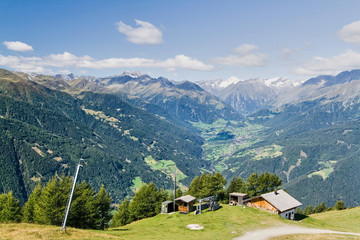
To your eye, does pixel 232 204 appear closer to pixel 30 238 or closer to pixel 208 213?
pixel 208 213

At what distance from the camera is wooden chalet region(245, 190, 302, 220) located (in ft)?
258

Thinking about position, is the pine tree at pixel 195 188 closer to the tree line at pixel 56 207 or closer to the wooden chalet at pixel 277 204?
the wooden chalet at pixel 277 204

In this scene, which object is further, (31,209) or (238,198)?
(238,198)

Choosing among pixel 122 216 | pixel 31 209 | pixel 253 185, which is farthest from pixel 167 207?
pixel 253 185

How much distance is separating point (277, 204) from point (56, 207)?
6262 cm

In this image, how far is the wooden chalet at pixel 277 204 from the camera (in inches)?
3095

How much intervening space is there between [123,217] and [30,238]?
73241mm

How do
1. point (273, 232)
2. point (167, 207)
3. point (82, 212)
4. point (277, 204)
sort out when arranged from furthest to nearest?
point (167, 207), point (277, 204), point (82, 212), point (273, 232)

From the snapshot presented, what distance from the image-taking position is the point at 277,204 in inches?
3150

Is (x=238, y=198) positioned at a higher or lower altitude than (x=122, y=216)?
higher

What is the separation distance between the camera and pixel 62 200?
68.1 metres

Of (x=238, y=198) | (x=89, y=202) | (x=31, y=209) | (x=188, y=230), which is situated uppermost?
(x=89, y=202)

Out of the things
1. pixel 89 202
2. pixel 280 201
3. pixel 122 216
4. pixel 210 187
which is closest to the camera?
pixel 89 202

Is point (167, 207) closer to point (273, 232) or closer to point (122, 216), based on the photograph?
point (122, 216)
